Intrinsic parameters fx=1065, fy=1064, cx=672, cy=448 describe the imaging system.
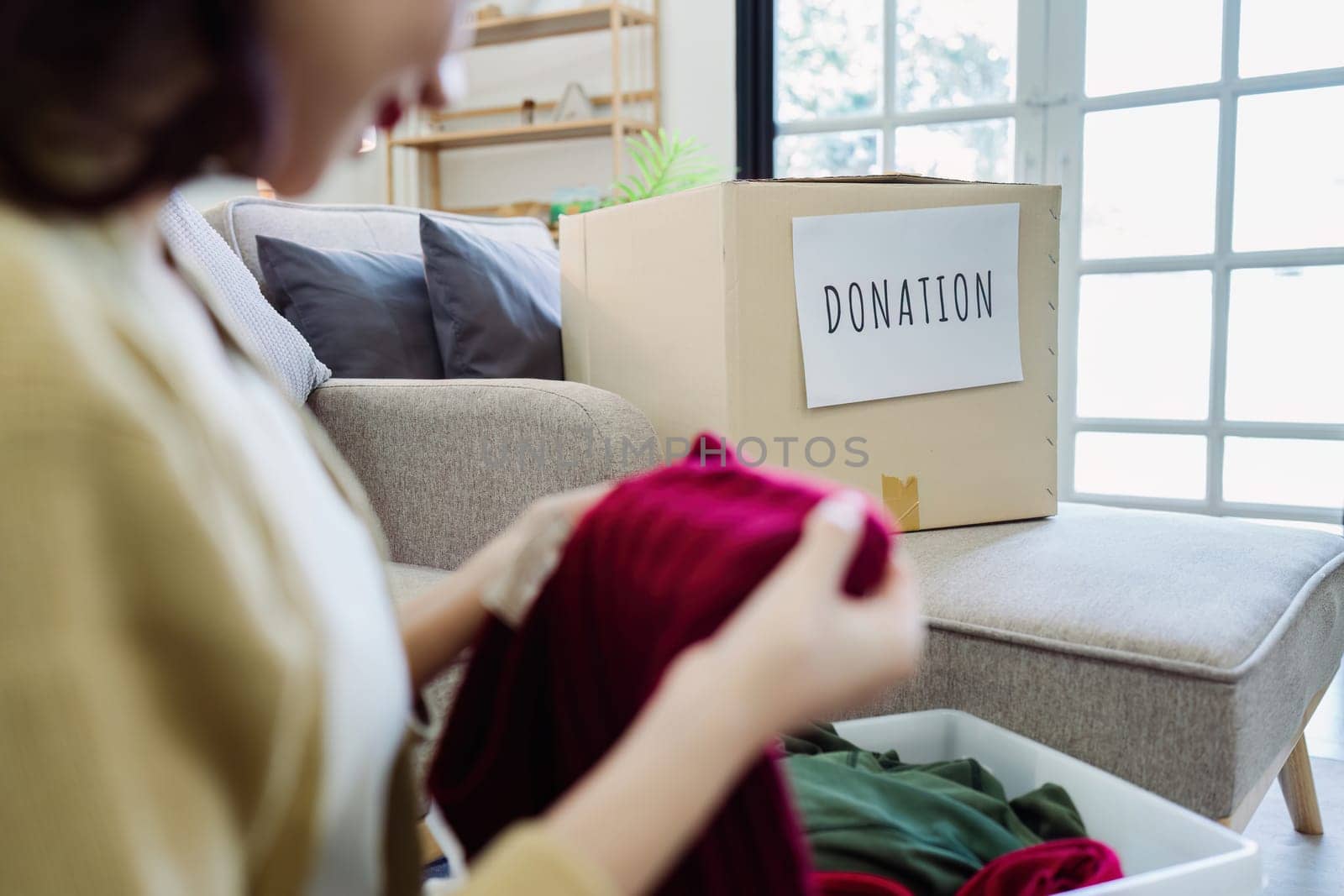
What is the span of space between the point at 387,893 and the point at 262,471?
0.57 ft

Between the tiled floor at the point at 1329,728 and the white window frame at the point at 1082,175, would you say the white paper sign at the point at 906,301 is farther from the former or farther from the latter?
the white window frame at the point at 1082,175

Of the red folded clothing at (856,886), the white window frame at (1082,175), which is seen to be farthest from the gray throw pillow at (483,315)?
the white window frame at (1082,175)

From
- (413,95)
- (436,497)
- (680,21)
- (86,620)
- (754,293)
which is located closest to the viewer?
(86,620)

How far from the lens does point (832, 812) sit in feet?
2.15

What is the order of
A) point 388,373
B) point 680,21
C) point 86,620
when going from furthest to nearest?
point 680,21 < point 388,373 < point 86,620

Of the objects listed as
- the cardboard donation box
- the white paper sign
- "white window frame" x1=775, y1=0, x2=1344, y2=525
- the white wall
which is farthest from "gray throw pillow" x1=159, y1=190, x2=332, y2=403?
"white window frame" x1=775, y1=0, x2=1344, y2=525

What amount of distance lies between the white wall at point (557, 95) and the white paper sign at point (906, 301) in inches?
79.9

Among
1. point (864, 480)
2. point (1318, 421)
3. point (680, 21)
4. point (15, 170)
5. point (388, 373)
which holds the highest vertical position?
point (680, 21)

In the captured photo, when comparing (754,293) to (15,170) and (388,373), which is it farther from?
(15,170)

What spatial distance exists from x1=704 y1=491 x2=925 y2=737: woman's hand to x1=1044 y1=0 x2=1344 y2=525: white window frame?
2.56 m

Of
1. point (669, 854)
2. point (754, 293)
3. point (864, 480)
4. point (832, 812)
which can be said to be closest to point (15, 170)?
point (669, 854)

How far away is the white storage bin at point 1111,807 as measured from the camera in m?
0.58

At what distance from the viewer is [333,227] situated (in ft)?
4.98

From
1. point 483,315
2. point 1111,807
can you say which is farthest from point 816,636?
point 483,315
